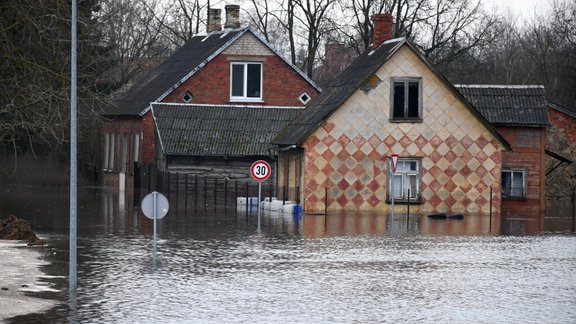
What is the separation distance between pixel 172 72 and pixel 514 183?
2150cm

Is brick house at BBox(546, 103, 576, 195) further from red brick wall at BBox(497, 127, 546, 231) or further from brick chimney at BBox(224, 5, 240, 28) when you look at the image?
brick chimney at BBox(224, 5, 240, 28)

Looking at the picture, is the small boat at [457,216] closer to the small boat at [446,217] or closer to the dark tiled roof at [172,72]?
the small boat at [446,217]

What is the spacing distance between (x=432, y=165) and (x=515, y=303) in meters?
26.6

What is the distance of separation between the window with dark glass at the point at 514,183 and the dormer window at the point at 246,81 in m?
15.3

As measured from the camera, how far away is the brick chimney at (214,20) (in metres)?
66.9

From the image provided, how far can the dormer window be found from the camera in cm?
5966

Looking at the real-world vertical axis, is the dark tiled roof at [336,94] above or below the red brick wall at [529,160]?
above

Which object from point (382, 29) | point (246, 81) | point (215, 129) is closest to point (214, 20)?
point (246, 81)

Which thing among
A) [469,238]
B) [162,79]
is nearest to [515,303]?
[469,238]

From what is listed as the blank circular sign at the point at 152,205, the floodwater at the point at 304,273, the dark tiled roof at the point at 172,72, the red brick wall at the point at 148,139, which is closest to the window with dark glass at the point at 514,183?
the floodwater at the point at 304,273

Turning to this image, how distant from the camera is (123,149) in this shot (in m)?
64.2

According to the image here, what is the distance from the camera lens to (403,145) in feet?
147

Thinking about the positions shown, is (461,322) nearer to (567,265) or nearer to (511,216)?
(567,265)

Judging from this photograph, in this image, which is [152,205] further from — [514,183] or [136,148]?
[136,148]
